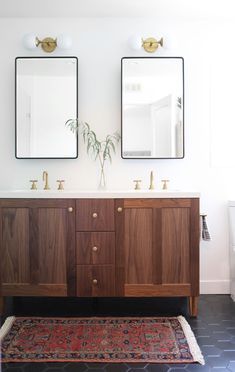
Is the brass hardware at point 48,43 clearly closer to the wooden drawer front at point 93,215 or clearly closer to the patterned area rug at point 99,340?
the wooden drawer front at point 93,215

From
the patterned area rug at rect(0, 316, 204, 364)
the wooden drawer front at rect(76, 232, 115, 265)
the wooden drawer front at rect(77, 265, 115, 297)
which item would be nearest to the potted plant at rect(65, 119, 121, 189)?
the wooden drawer front at rect(76, 232, 115, 265)

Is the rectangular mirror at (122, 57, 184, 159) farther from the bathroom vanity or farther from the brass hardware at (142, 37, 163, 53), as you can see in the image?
the bathroom vanity

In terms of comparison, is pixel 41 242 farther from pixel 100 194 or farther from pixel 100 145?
pixel 100 145

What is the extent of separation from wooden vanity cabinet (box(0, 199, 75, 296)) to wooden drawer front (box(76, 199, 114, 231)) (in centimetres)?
5

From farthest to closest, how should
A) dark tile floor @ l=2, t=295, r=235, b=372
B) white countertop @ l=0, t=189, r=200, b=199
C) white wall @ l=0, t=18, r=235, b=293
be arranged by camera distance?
1. white wall @ l=0, t=18, r=235, b=293
2. white countertop @ l=0, t=189, r=200, b=199
3. dark tile floor @ l=2, t=295, r=235, b=372

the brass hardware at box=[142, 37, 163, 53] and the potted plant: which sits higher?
the brass hardware at box=[142, 37, 163, 53]

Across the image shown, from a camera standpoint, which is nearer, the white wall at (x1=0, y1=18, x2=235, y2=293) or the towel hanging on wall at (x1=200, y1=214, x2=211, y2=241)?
the towel hanging on wall at (x1=200, y1=214, x2=211, y2=241)

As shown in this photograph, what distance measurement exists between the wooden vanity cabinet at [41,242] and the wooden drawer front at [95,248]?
57mm

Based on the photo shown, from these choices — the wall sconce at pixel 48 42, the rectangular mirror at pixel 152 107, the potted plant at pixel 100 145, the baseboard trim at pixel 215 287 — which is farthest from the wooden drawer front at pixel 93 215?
the wall sconce at pixel 48 42

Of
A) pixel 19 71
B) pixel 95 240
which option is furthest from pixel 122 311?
pixel 19 71

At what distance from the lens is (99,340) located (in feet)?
6.55

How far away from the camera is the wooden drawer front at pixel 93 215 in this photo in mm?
2305

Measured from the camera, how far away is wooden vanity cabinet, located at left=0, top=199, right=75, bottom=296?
91.1 inches

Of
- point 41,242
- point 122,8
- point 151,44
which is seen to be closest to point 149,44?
point 151,44
